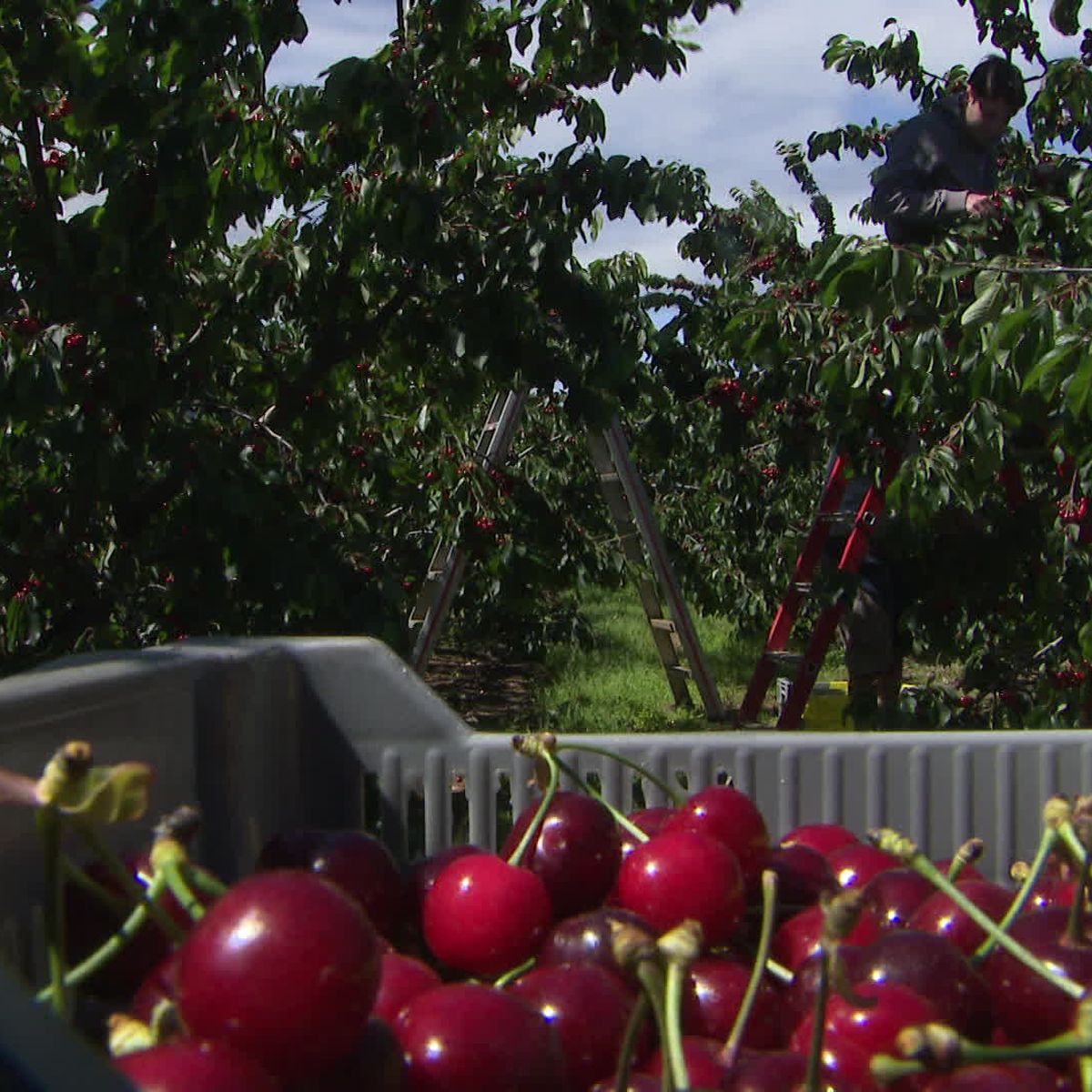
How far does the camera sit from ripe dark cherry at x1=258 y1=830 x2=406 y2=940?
1052mm

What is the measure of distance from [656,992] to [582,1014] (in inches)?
8.4

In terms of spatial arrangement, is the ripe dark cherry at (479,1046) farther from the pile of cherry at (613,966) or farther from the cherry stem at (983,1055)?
the cherry stem at (983,1055)

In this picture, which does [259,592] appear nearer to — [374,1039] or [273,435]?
A: [273,435]

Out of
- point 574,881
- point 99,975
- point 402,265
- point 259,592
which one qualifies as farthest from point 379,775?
point 402,265

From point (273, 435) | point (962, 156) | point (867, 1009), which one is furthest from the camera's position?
point (962, 156)

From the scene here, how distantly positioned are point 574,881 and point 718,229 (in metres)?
6.50

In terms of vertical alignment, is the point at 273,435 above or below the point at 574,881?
above

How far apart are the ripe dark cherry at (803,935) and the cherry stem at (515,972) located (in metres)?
0.19

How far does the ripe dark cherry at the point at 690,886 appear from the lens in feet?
3.33

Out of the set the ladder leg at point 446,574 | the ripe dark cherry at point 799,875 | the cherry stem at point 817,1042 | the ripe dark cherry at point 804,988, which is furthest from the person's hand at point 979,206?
the cherry stem at point 817,1042

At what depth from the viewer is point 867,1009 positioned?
783mm

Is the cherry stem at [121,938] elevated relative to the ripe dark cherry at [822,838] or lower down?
elevated

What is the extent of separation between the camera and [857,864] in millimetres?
1185

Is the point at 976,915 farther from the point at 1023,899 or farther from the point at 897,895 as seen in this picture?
the point at 897,895
